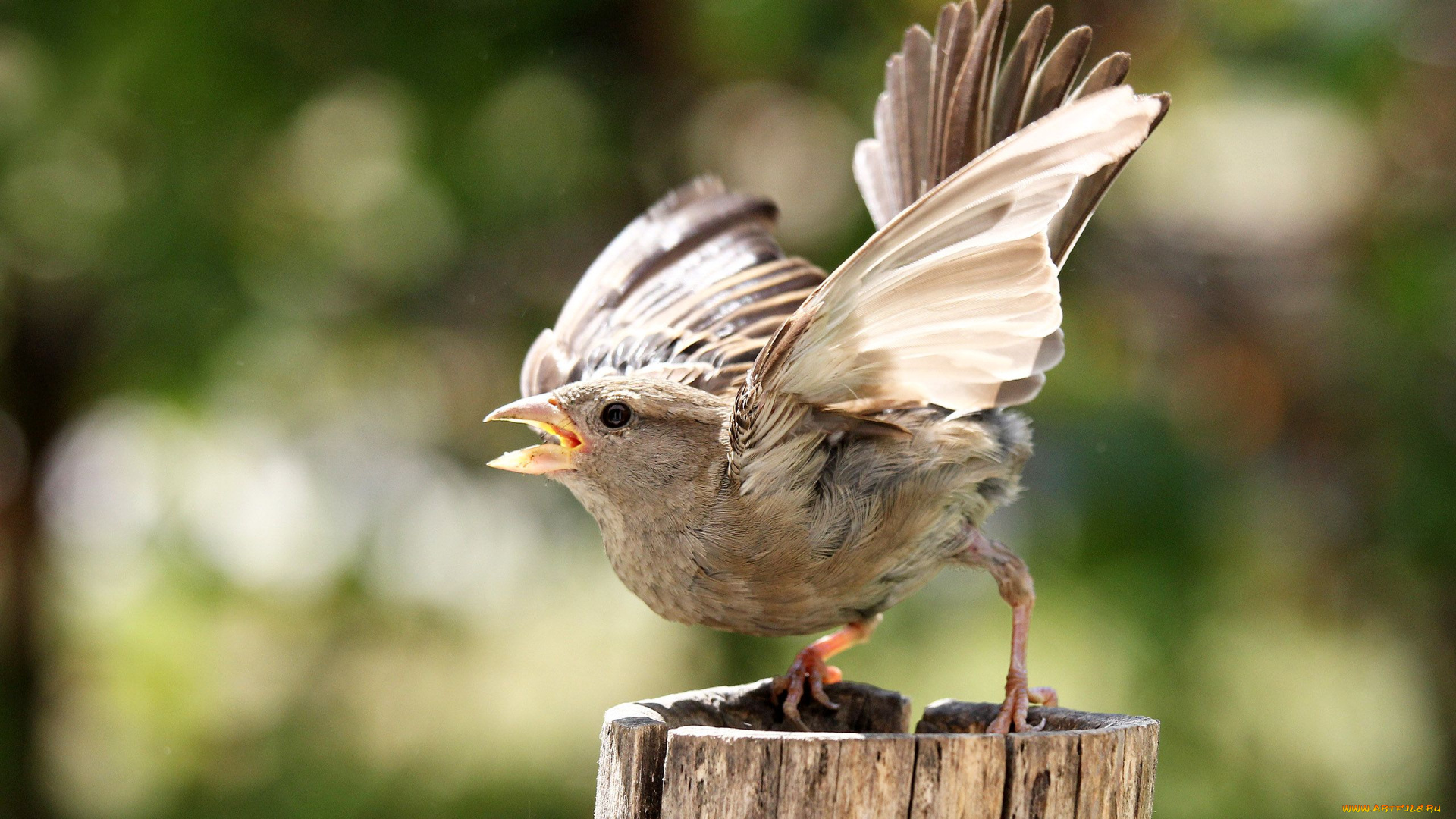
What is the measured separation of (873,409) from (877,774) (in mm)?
775

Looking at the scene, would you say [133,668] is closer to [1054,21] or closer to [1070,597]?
[1070,597]

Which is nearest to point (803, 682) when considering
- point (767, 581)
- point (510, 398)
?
point (767, 581)

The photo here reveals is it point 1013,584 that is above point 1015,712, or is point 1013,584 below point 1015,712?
above

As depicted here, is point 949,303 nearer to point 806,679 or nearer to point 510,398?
point 806,679

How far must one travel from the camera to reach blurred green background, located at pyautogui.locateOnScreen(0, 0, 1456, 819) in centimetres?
401

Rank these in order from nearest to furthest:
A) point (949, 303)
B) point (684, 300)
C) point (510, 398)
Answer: point (949, 303)
point (684, 300)
point (510, 398)

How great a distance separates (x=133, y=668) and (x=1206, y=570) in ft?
11.3

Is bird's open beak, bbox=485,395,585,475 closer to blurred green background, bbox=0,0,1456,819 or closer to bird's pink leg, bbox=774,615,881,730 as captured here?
bird's pink leg, bbox=774,615,881,730

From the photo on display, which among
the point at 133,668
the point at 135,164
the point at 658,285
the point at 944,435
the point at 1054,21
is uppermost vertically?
the point at 1054,21

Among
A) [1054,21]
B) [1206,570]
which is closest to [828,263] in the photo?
[1054,21]

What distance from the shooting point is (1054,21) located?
13.1ft

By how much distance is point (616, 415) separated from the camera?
233 cm

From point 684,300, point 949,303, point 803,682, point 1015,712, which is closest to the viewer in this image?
point 949,303

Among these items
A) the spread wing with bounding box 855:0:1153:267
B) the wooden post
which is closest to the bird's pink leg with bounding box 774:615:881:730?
the wooden post
